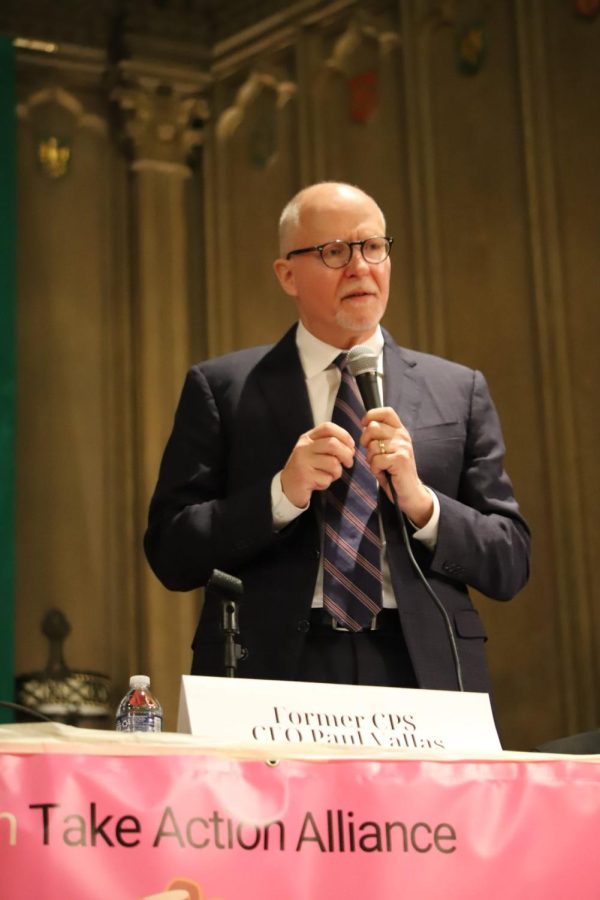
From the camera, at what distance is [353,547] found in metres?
2.56

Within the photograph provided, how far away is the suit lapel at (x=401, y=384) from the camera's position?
9.15ft

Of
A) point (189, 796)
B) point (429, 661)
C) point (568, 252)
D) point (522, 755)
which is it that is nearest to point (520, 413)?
point (568, 252)

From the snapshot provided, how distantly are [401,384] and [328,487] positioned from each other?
332 millimetres

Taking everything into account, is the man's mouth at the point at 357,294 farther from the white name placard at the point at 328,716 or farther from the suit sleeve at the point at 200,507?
the white name placard at the point at 328,716

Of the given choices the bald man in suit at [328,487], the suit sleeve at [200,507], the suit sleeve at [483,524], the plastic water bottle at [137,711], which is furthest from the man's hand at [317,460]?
the plastic water bottle at [137,711]

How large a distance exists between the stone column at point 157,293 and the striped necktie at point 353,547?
255 centimetres

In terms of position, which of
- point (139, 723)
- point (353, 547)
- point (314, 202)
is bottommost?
point (139, 723)

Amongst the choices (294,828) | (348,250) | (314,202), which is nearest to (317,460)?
(348,250)

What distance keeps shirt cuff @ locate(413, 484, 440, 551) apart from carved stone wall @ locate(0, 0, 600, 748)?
1.91m

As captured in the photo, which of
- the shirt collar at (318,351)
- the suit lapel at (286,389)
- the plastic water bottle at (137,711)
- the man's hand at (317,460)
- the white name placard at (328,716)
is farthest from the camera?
the shirt collar at (318,351)

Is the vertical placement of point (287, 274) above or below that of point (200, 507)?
above

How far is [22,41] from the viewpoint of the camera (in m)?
5.42

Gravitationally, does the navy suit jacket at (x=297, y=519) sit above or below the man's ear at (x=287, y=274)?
below

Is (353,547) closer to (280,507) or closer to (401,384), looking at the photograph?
(280,507)
